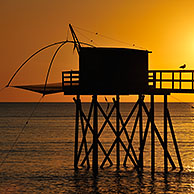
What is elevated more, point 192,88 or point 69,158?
point 192,88

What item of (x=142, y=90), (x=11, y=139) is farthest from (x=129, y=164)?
(x=11, y=139)

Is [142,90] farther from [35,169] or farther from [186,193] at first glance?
[35,169]

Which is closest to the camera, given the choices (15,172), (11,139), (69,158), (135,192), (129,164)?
(135,192)

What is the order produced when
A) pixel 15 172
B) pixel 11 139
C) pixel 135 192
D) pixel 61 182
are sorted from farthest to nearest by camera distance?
pixel 11 139 < pixel 15 172 < pixel 61 182 < pixel 135 192

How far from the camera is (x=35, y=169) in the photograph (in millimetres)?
45000

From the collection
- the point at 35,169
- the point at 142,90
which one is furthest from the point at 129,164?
the point at 142,90

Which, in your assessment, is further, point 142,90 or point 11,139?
point 11,139

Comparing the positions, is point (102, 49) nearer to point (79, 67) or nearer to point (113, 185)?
point (79, 67)

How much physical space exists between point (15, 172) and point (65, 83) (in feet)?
34.0

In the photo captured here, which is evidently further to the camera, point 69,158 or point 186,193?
point 69,158

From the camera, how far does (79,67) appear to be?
36094 millimetres

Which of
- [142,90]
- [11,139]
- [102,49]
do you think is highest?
[102,49]

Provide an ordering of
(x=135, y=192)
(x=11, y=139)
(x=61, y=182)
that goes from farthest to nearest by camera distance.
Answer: (x=11, y=139) → (x=61, y=182) → (x=135, y=192)

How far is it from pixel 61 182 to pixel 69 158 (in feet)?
51.2
